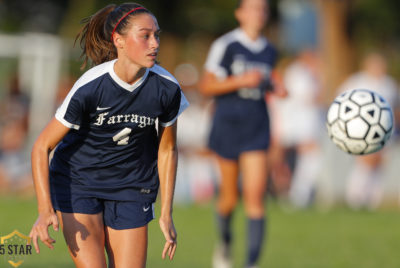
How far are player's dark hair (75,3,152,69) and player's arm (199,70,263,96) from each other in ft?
7.37

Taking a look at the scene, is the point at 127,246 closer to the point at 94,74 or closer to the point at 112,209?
the point at 112,209

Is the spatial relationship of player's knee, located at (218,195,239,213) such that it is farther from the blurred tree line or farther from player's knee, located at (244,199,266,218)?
the blurred tree line

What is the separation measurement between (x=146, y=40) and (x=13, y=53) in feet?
52.2

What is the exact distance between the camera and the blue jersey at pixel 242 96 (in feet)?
23.4

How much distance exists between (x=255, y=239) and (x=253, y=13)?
218cm

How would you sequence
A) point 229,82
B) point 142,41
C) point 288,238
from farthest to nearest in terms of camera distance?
1. point 288,238
2. point 229,82
3. point 142,41

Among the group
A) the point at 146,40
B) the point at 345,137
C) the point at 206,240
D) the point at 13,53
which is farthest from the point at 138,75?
the point at 13,53

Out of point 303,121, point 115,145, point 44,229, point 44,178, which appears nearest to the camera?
point 44,229

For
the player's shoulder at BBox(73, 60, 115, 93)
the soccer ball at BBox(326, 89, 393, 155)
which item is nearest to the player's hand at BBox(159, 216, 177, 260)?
the player's shoulder at BBox(73, 60, 115, 93)

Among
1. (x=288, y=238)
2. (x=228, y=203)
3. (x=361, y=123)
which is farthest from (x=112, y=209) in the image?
(x=288, y=238)

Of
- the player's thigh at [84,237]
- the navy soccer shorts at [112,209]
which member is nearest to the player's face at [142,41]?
the navy soccer shorts at [112,209]

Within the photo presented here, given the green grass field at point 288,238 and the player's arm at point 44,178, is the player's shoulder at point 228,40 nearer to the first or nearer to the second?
the green grass field at point 288,238

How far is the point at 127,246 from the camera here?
449 centimetres

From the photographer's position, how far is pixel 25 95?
1680 cm
